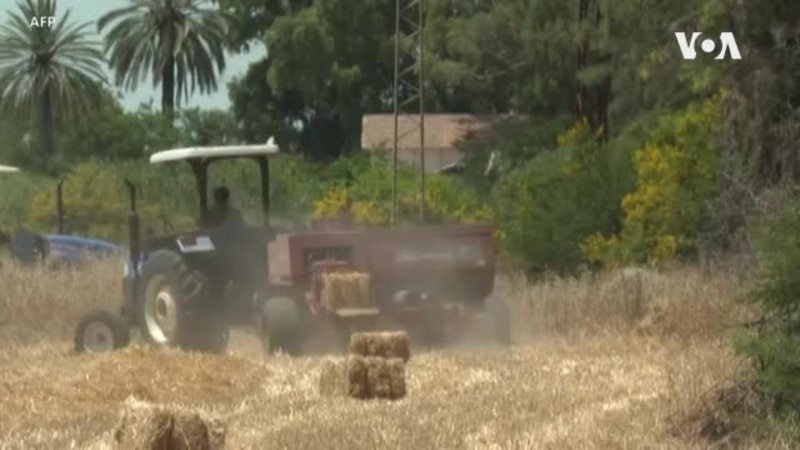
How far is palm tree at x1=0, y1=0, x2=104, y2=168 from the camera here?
135ft

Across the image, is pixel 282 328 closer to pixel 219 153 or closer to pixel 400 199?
pixel 219 153

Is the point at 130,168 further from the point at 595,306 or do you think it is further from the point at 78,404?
the point at 78,404

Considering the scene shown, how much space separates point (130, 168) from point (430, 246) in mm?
25502

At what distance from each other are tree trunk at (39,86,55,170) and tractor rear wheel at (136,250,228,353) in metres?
26.0

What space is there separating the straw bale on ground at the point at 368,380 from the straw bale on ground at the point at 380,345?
1.77 metres

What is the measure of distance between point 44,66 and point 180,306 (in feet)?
83.6

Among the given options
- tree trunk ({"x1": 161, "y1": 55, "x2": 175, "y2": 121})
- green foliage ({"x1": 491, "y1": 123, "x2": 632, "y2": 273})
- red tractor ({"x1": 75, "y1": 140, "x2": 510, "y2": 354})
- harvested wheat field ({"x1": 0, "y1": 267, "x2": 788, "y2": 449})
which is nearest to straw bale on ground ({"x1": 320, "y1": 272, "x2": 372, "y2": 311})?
red tractor ({"x1": 75, "y1": 140, "x2": 510, "y2": 354})

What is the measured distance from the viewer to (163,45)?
48.2 meters

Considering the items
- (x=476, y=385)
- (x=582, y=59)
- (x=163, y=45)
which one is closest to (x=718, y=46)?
(x=476, y=385)

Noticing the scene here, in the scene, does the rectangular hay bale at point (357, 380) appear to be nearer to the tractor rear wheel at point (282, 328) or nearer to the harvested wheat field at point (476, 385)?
the harvested wheat field at point (476, 385)

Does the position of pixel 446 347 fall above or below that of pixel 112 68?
below

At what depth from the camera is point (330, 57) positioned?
183ft

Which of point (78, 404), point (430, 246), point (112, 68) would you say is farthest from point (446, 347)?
point (112, 68)

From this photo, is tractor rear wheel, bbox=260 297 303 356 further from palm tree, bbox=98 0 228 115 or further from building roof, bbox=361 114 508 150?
building roof, bbox=361 114 508 150
